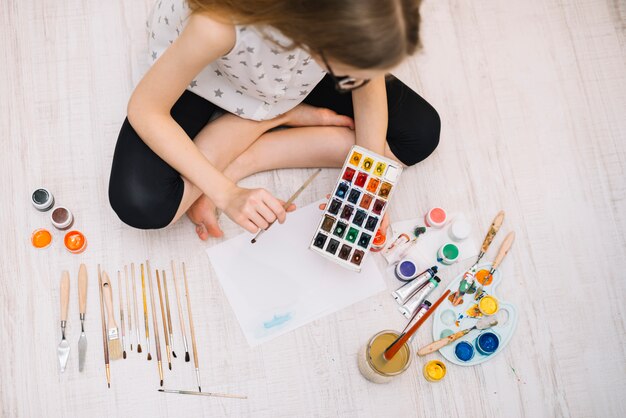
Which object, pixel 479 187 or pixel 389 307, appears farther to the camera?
pixel 479 187

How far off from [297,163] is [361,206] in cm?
25

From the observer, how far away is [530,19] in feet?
4.82

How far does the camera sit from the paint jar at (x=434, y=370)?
1183 millimetres

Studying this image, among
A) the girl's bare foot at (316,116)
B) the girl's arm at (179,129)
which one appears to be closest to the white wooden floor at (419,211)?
the girl's bare foot at (316,116)

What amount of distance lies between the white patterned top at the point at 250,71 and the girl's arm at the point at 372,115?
112 millimetres

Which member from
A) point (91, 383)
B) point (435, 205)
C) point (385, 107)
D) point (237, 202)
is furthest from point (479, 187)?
point (91, 383)

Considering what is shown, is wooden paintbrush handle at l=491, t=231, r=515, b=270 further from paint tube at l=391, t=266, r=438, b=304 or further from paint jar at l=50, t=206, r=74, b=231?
paint jar at l=50, t=206, r=74, b=231

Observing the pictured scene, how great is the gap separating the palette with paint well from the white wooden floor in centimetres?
3

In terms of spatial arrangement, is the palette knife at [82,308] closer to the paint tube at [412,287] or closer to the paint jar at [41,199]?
the paint jar at [41,199]

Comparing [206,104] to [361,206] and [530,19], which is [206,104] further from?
[530,19]

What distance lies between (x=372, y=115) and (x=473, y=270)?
0.46 m

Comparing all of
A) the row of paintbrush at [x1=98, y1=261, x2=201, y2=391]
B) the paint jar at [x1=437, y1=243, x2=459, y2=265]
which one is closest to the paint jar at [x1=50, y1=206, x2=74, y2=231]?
the row of paintbrush at [x1=98, y1=261, x2=201, y2=391]

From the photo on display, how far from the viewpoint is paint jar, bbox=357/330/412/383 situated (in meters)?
1.11

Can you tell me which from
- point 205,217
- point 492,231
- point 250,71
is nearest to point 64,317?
point 205,217
